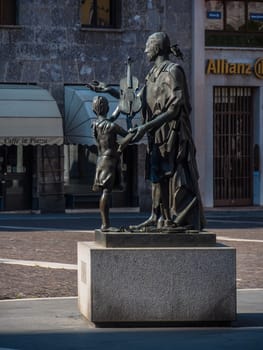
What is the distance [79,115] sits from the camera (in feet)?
102

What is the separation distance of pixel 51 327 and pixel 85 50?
22643 mm

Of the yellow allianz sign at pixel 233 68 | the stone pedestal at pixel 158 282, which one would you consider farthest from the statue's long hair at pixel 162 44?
the yellow allianz sign at pixel 233 68

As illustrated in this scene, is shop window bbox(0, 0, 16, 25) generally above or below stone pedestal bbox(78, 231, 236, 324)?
above

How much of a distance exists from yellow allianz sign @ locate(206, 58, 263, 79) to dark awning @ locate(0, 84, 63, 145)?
5621 mm

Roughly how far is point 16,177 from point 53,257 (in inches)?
534

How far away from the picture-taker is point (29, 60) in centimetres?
3198

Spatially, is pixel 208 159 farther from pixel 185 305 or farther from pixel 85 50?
pixel 185 305

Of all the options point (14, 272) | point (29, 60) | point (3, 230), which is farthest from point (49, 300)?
point (29, 60)

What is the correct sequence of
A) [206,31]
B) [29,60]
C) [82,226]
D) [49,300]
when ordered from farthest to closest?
1. [206,31]
2. [29,60]
3. [82,226]
4. [49,300]

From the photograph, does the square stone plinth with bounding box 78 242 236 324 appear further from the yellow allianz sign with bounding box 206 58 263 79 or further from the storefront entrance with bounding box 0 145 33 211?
the yellow allianz sign with bounding box 206 58 263 79

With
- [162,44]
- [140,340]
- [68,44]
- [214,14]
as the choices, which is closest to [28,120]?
[68,44]

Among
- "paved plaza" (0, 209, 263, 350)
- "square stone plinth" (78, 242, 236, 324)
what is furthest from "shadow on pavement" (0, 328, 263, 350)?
"square stone plinth" (78, 242, 236, 324)

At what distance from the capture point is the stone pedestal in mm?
10359

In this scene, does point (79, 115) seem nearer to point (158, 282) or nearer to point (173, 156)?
point (173, 156)
